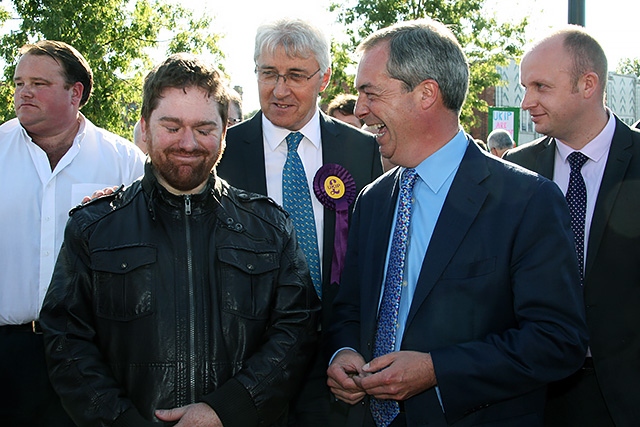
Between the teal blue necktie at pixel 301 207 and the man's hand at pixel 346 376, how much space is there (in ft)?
2.38

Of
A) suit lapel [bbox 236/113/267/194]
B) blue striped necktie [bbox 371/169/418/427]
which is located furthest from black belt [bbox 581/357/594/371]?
suit lapel [bbox 236/113/267/194]

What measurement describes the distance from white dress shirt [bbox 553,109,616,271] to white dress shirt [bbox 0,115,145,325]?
2.49 metres

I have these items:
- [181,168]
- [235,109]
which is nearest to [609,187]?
[181,168]

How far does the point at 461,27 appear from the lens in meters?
20.0

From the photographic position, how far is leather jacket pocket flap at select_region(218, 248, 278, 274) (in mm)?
2479

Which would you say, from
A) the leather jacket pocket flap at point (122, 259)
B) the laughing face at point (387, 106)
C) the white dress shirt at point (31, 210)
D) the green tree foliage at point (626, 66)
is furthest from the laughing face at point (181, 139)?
the green tree foliage at point (626, 66)

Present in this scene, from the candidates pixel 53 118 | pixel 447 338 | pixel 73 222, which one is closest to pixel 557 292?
pixel 447 338

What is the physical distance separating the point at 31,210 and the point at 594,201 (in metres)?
2.90

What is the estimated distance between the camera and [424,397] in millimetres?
2350

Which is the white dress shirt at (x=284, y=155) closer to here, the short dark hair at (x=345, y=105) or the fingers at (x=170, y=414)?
the fingers at (x=170, y=414)

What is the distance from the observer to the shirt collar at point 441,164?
102 inches

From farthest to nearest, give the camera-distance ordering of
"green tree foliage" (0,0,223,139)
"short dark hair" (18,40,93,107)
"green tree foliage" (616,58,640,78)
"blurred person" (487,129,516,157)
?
1. "green tree foliage" (616,58,640,78)
2. "green tree foliage" (0,0,223,139)
3. "blurred person" (487,129,516,157)
4. "short dark hair" (18,40,93,107)

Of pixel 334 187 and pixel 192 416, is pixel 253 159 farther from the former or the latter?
pixel 192 416

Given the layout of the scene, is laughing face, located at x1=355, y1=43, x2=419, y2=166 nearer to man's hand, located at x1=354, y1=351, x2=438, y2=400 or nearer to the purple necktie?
man's hand, located at x1=354, y1=351, x2=438, y2=400
